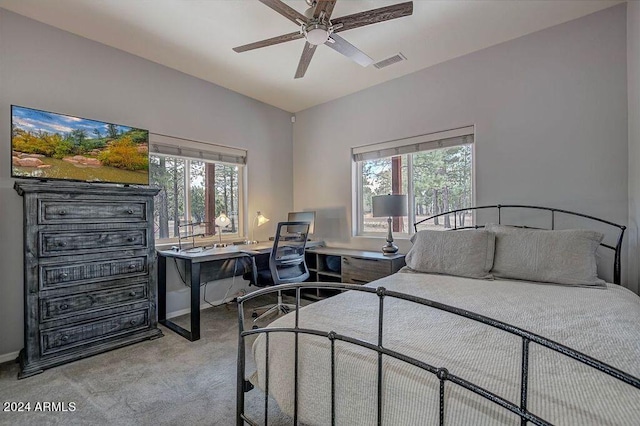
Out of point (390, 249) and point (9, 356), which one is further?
point (390, 249)

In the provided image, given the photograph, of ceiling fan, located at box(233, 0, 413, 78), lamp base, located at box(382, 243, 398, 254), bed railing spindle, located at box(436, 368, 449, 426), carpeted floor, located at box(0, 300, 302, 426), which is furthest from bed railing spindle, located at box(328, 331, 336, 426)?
lamp base, located at box(382, 243, 398, 254)

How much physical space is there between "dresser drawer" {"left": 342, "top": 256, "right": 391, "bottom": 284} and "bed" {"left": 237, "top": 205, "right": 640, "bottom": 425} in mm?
1064

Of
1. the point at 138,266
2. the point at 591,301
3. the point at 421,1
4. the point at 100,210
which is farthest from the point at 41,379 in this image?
the point at 421,1

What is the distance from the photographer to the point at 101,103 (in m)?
2.84

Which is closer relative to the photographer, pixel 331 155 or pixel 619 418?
pixel 619 418

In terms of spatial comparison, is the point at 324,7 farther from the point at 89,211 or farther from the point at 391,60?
the point at 89,211

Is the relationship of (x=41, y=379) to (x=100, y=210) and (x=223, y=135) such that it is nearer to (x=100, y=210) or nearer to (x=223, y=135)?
(x=100, y=210)

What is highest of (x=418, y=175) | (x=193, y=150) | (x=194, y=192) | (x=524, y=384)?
A: (x=193, y=150)

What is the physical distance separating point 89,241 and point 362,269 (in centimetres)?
250

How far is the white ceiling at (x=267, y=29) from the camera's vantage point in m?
2.32

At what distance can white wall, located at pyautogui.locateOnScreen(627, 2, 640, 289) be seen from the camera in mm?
2104

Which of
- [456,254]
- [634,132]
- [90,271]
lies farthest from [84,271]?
[634,132]

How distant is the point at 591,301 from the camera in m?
1.66

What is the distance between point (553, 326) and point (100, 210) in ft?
10.2
